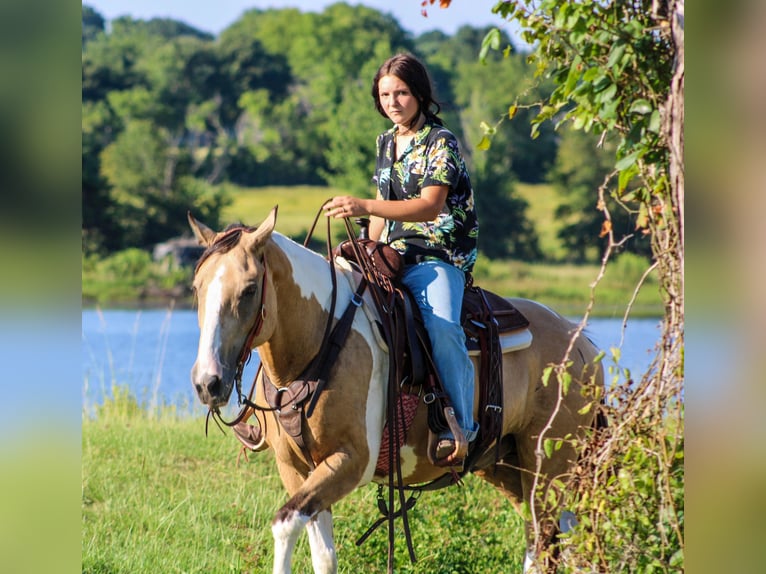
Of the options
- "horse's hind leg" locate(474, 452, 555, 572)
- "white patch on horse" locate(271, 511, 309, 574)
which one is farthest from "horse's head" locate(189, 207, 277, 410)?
"horse's hind leg" locate(474, 452, 555, 572)

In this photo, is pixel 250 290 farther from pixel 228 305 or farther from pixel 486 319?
pixel 486 319

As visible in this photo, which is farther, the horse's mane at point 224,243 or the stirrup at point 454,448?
the stirrup at point 454,448

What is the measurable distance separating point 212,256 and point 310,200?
39.0 metres

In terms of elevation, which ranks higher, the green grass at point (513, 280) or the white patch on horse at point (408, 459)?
the white patch on horse at point (408, 459)

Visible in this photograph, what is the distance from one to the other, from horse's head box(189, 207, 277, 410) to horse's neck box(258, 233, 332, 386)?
144 mm

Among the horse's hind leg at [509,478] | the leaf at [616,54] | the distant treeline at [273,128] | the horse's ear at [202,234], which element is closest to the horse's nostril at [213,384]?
the horse's ear at [202,234]

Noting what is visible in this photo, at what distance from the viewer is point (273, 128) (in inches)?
1871

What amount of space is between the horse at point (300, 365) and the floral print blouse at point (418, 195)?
13.4 inches

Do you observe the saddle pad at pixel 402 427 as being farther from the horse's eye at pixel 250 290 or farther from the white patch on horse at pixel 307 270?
the horse's eye at pixel 250 290

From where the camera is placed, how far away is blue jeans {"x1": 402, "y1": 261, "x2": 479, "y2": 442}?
4.60 m

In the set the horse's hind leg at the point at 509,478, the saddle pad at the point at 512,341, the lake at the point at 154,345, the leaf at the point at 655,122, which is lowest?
the lake at the point at 154,345

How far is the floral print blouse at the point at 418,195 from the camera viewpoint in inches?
187

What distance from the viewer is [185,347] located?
77.9ft
